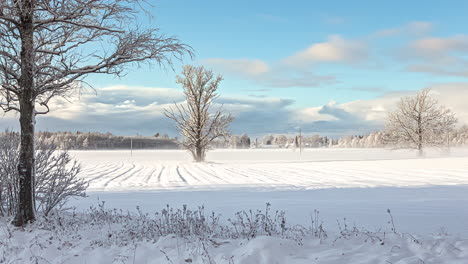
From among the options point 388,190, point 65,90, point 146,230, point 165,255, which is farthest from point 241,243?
point 388,190

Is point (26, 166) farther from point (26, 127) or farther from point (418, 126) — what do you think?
point (418, 126)

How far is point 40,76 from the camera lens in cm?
951

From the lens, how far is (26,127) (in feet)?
28.8

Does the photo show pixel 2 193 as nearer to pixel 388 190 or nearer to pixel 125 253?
pixel 125 253

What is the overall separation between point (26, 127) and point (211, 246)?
5310 mm

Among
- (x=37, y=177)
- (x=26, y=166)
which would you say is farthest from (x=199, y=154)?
(x=26, y=166)

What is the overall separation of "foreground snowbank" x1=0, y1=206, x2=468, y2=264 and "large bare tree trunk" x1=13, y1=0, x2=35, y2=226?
67 centimetres

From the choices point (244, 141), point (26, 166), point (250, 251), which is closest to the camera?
point (250, 251)

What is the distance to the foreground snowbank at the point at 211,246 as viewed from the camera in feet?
18.6

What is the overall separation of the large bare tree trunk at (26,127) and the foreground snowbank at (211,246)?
669mm

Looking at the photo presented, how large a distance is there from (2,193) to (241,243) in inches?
274

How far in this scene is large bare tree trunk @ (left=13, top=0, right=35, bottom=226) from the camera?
28.6ft

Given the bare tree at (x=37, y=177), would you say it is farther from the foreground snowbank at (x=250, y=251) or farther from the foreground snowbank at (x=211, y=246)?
the foreground snowbank at (x=250, y=251)

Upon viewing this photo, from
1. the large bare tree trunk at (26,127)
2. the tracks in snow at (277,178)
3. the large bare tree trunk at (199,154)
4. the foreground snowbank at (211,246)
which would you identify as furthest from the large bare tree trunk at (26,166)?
the large bare tree trunk at (199,154)
